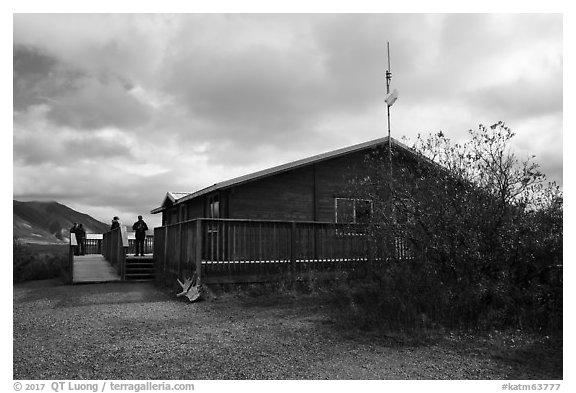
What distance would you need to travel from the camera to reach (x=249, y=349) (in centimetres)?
618

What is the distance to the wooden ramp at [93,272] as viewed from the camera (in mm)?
14352

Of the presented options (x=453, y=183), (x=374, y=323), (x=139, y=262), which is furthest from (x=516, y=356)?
→ (x=139, y=262)

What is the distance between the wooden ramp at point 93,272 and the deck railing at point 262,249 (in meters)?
2.62

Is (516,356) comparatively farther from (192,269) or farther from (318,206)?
(318,206)

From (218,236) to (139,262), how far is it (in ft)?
17.0

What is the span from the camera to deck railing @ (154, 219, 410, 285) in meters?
11.3

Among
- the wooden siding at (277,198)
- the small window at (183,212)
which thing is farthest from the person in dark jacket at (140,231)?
the small window at (183,212)

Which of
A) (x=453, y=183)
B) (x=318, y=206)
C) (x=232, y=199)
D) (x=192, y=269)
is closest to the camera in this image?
(x=453, y=183)

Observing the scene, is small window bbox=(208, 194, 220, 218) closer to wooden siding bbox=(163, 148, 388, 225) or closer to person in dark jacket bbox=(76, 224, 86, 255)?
wooden siding bbox=(163, 148, 388, 225)

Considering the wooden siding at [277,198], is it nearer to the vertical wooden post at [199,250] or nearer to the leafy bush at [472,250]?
the vertical wooden post at [199,250]

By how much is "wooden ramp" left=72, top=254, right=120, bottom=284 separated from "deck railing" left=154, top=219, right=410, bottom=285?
2.62 m

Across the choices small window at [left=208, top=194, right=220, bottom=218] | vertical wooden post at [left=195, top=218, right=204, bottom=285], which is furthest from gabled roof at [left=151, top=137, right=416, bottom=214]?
vertical wooden post at [left=195, top=218, right=204, bottom=285]

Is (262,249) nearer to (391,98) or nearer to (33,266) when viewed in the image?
(391,98)

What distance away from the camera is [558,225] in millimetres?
7938
